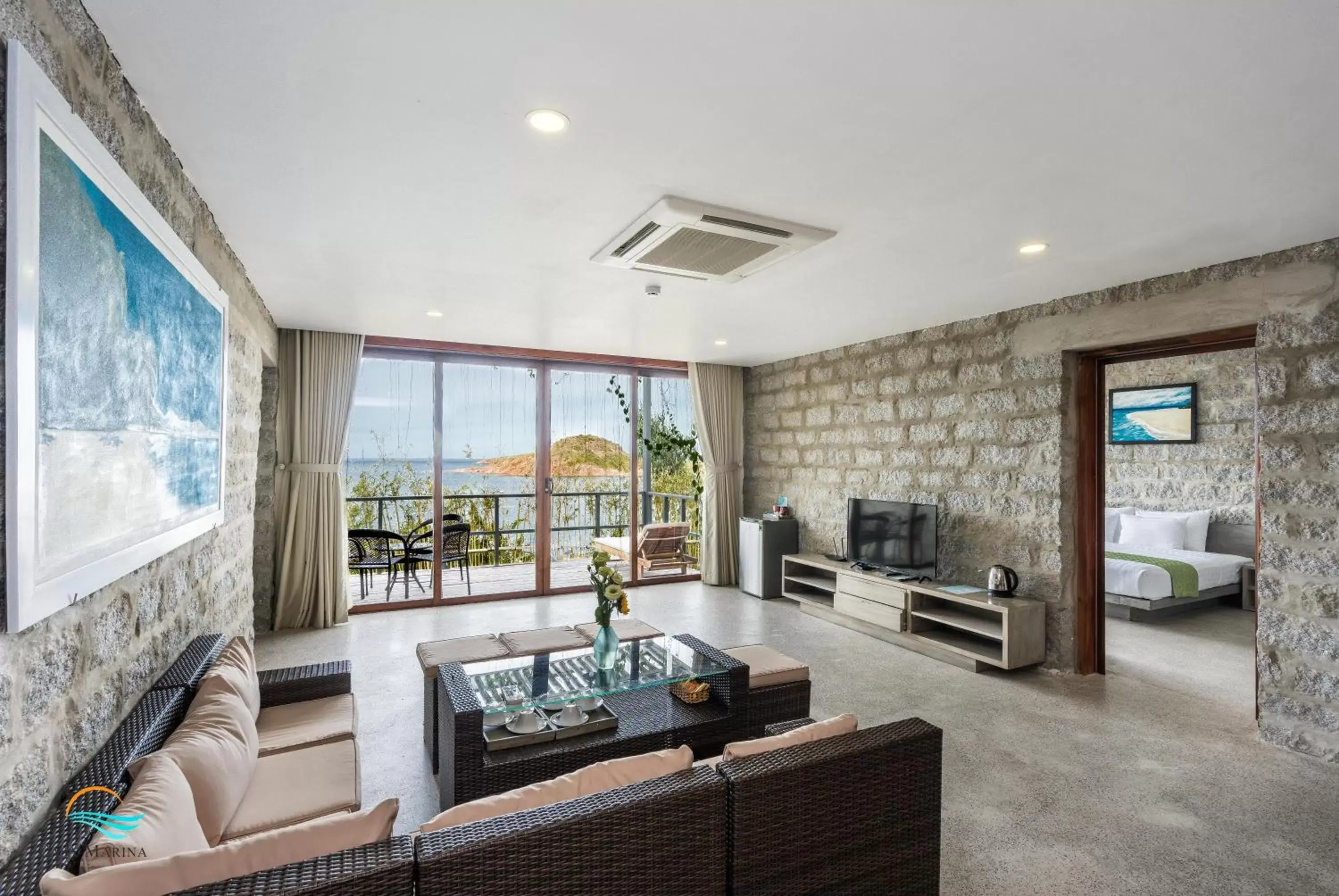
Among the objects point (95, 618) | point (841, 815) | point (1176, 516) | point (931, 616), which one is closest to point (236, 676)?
point (95, 618)

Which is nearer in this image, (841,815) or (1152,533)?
Result: (841,815)

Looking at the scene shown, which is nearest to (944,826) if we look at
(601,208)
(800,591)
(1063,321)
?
(601,208)

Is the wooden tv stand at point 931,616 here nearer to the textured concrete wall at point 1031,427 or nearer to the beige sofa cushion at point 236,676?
the textured concrete wall at point 1031,427

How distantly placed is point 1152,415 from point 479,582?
6795mm

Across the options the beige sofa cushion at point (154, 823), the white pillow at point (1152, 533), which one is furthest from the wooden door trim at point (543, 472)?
the white pillow at point (1152, 533)

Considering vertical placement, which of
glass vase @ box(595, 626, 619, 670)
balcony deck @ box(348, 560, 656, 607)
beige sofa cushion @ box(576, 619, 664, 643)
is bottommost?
balcony deck @ box(348, 560, 656, 607)

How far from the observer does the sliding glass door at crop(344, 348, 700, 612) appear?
19.0ft

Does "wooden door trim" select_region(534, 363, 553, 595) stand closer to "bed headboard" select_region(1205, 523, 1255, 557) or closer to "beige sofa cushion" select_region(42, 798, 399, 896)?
"beige sofa cushion" select_region(42, 798, 399, 896)

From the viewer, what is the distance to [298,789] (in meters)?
1.98

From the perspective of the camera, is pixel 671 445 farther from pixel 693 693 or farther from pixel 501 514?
pixel 693 693

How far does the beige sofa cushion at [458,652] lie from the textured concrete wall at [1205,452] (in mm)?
5745

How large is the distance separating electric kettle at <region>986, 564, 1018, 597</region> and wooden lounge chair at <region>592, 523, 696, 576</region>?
10.7 feet

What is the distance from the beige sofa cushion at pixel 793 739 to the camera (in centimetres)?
160

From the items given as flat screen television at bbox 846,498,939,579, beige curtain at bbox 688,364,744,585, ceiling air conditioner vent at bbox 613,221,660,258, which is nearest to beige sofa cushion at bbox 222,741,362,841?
ceiling air conditioner vent at bbox 613,221,660,258
